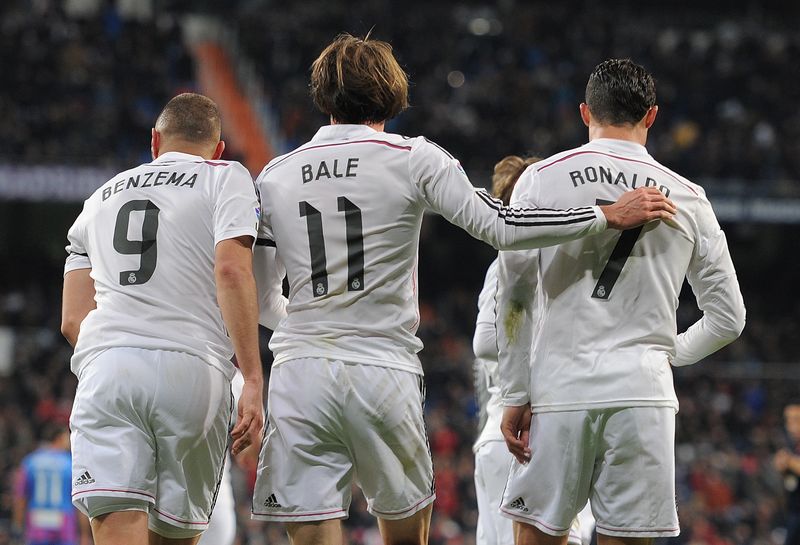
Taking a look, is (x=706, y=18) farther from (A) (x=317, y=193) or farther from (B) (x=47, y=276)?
(A) (x=317, y=193)

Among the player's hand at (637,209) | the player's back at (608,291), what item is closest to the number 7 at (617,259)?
the player's back at (608,291)

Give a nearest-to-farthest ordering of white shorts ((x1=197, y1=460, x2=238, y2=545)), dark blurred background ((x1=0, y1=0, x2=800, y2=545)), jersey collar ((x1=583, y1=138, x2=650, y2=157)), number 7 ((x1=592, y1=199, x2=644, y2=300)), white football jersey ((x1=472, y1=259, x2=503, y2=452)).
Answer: number 7 ((x1=592, y1=199, x2=644, y2=300)) → jersey collar ((x1=583, y1=138, x2=650, y2=157)) → white football jersey ((x1=472, y1=259, x2=503, y2=452)) → white shorts ((x1=197, y1=460, x2=238, y2=545)) → dark blurred background ((x1=0, y1=0, x2=800, y2=545))

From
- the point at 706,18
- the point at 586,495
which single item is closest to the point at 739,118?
the point at 706,18

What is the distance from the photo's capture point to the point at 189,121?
4.37 m

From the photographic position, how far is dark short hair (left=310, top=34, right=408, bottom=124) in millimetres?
4031

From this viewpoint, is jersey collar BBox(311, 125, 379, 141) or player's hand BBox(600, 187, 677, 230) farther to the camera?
jersey collar BBox(311, 125, 379, 141)

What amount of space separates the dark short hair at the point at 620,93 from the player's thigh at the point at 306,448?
54.2 inches

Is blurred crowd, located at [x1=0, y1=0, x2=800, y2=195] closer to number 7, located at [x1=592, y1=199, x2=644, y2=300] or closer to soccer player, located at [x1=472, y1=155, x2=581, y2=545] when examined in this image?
soccer player, located at [x1=472, y1=155, x2=581, y2=545]

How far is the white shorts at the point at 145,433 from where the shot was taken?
3.95m

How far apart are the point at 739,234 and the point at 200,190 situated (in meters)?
20.2

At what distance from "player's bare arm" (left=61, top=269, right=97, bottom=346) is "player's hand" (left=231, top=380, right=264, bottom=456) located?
3.25 feet

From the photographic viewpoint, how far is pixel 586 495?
162 inches

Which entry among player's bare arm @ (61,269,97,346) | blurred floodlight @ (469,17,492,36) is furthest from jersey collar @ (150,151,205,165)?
blurred floodlight @ (469,17,492,36)

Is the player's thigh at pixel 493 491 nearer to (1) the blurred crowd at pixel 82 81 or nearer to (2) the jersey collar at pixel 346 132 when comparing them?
(2) the jersey collar at pixel 346 132
